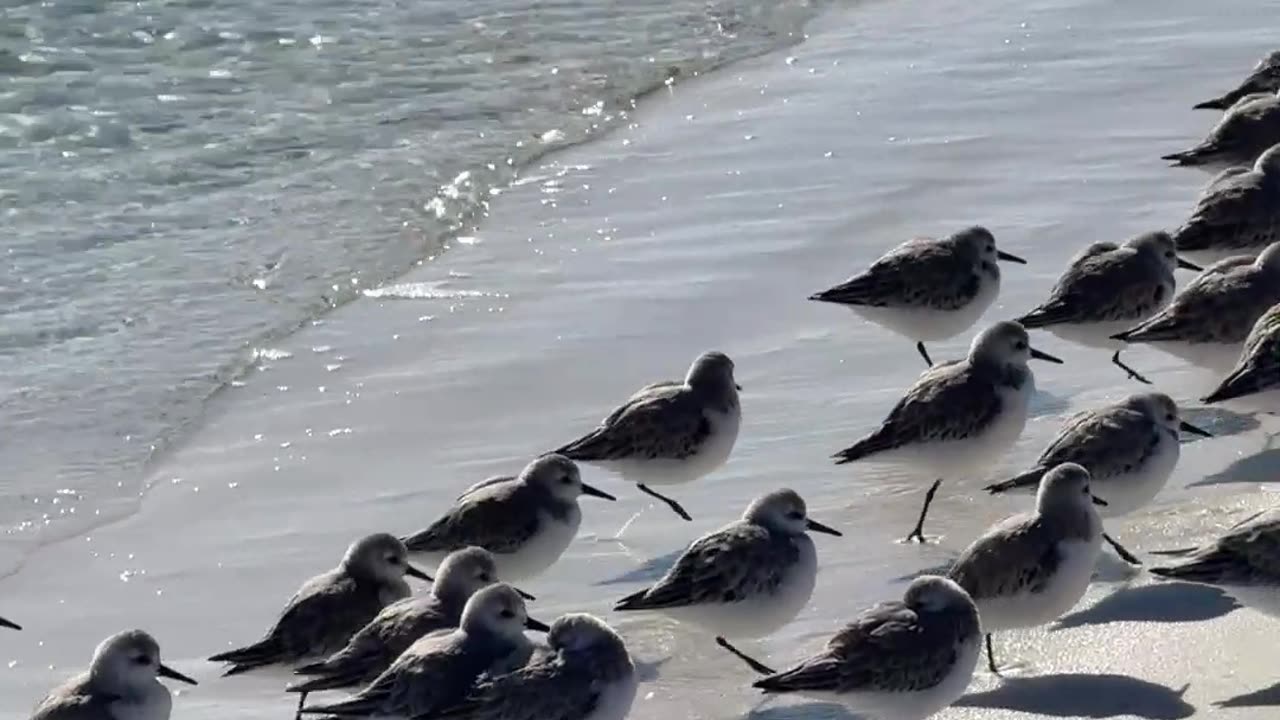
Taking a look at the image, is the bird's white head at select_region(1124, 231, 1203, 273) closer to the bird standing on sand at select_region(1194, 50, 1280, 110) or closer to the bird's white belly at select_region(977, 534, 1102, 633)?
the bird's white belly at select_region(977, 534, 1102, 633)

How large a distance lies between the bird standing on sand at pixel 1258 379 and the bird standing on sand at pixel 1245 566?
1449 mm

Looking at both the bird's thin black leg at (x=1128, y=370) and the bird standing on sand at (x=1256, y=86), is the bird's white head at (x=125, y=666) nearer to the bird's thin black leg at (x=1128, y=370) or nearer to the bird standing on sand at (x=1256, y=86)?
the bird's thin black leg at (x=1128, y=370)

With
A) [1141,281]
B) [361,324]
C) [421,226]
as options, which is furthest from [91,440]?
[1141,281]

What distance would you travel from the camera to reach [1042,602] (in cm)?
679

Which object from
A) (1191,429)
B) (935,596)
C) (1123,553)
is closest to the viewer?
(935,596)

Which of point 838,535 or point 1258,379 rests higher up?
point 1258,379

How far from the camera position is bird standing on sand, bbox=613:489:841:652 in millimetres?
6961

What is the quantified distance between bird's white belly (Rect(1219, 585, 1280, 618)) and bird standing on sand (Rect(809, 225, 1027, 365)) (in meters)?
2.88

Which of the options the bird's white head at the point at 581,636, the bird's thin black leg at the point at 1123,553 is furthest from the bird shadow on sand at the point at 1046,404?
the bird's white head at the point at 581,636

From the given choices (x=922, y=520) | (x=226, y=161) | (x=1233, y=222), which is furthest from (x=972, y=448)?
(x=226, y=161)

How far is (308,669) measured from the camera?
6.66 metres

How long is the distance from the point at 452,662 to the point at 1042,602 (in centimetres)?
164

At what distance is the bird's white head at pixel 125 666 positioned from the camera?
664cm

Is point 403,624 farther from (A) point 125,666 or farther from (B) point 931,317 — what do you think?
(B) point 931,317
